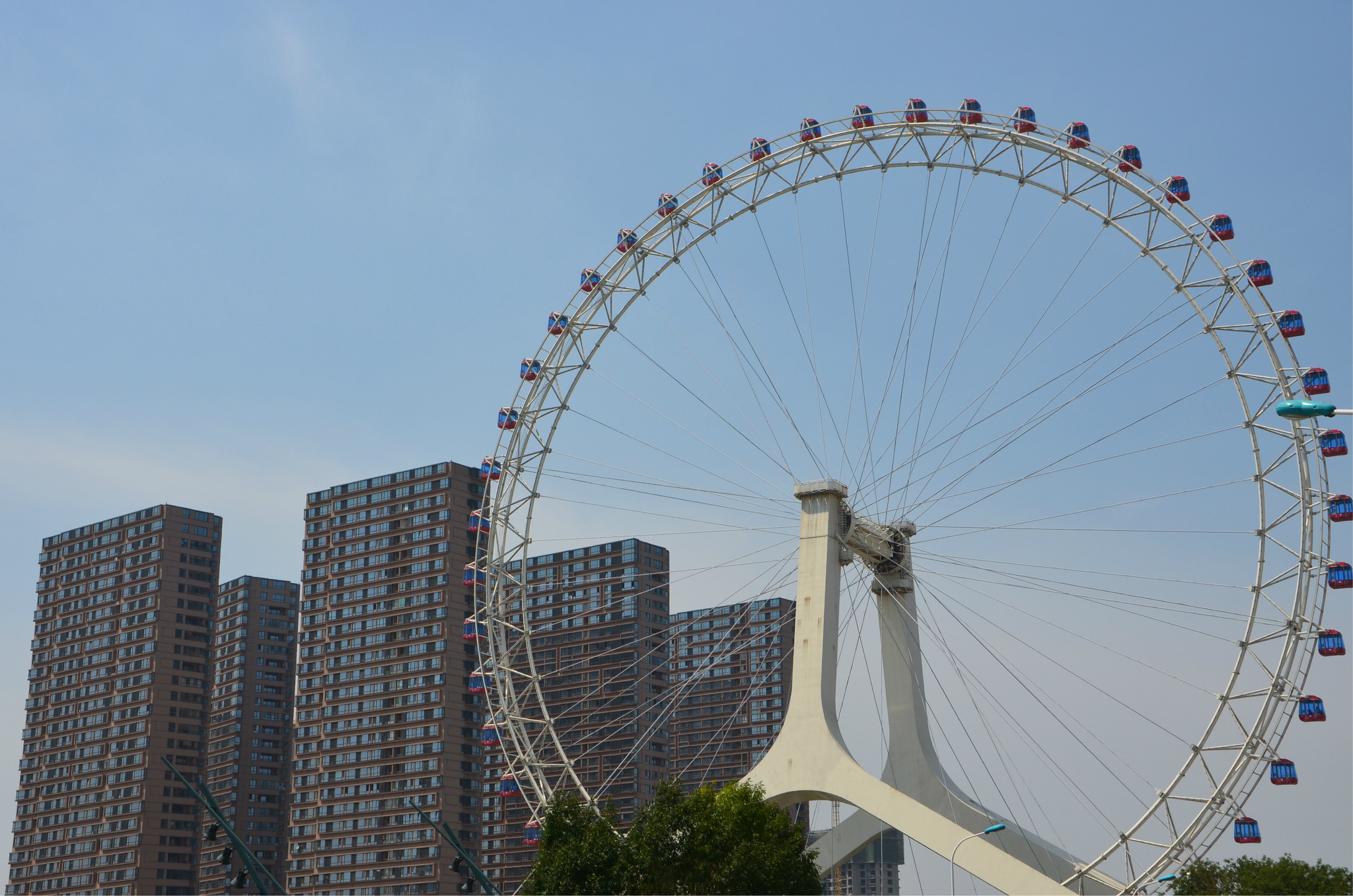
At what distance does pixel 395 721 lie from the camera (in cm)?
13175

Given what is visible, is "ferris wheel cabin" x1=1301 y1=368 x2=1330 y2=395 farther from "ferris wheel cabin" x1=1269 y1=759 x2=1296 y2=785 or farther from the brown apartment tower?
the brown apartment tower

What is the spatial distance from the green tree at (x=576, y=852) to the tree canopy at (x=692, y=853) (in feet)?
0.11

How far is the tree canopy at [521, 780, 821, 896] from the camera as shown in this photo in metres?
51.0

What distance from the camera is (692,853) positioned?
52.0 metres

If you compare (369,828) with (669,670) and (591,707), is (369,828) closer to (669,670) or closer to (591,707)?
(591,707)

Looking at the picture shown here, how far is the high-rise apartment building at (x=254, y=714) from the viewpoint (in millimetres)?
152750

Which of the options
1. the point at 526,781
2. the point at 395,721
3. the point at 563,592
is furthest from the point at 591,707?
the point at 526,781

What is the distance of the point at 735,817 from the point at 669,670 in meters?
118

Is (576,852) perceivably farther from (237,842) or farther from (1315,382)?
(1315,382)

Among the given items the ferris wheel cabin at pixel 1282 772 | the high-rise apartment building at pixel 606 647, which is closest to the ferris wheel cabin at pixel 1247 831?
the ferris wheel cabin at pixel 1282 772

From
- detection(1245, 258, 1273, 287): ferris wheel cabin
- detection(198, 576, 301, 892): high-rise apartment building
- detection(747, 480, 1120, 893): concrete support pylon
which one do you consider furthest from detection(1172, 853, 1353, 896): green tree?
detection(198, 576, 301, 892): high-rise apartment building

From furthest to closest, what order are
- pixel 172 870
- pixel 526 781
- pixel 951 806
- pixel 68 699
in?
pixel 68 699 < pixel 172 870 < pixel 526 781 < pixel 951 806

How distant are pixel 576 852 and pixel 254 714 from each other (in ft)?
372

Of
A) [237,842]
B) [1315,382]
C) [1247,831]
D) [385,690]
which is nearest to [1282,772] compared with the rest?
[1247,831]
